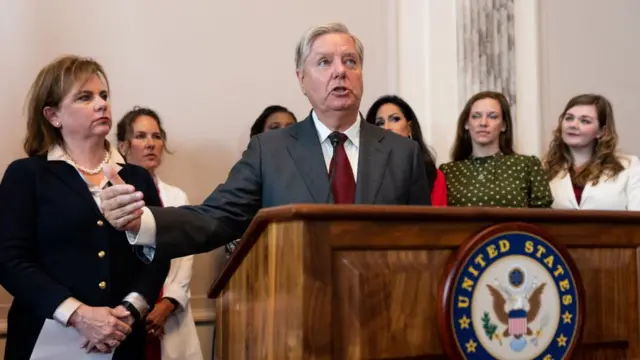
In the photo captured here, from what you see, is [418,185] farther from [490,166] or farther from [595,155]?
[595,155]

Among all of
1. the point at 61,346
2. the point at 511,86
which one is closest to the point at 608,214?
the point at 61,346

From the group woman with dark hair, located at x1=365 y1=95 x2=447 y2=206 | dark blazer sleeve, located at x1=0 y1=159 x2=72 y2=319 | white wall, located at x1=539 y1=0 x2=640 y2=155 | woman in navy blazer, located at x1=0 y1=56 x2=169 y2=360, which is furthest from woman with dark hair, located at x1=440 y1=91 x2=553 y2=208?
dark blazer sleeve, located at x1=0 y1=159 x2=72 y2=319

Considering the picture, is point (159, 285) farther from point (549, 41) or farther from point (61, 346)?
point (549, 41)

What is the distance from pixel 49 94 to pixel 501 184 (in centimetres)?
173

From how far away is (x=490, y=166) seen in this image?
3.03 meters

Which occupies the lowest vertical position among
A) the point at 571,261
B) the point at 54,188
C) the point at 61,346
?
the point at 61,346

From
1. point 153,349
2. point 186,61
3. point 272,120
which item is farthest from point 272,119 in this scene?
point 153,349

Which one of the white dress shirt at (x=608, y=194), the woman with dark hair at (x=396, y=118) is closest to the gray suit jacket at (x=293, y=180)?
the woman with dark hair at (x=396, y=118)

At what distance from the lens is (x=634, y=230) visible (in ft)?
5.18

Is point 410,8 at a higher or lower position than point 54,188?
higher

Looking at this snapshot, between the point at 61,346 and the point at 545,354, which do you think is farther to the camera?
the point at 61,346

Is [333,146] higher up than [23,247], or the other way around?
[333,146]

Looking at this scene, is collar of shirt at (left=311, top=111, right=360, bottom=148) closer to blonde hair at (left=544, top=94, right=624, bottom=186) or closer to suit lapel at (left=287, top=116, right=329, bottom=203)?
suit lapel at (left=287, top=116, right=329, bottom=203)

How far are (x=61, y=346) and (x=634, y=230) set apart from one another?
5.00 ft
